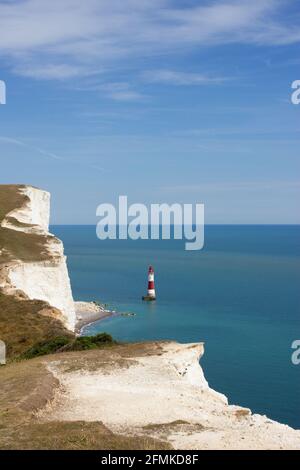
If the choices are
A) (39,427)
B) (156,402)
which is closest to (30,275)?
(156,402)

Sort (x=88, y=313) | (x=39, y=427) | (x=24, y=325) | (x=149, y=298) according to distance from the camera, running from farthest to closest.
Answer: (x=149, y=298), (x=88, y=313), (x=24, y=325), (x=39, y=427)

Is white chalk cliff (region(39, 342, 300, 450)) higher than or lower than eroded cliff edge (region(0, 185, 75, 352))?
lower

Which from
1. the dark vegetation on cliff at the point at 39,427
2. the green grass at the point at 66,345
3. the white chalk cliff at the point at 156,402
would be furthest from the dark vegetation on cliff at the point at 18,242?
the dark vegetation on cliff at the point at 39,427

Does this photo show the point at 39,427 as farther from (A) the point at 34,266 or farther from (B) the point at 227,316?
(B) the point at 227,316

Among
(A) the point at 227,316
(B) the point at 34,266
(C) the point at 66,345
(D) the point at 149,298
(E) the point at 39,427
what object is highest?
(B) the point at 34,266

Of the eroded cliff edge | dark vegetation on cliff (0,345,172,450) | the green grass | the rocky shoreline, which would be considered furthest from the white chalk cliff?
the rocky shoreline

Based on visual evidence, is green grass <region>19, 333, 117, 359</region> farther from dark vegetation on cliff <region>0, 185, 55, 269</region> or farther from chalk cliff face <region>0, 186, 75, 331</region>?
dark vegetation on cliff <region>0, 185, 55, 269</region>

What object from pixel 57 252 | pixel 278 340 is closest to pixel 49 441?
pixel 57 252

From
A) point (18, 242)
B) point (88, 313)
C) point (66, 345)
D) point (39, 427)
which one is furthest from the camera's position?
point (88, 313)
